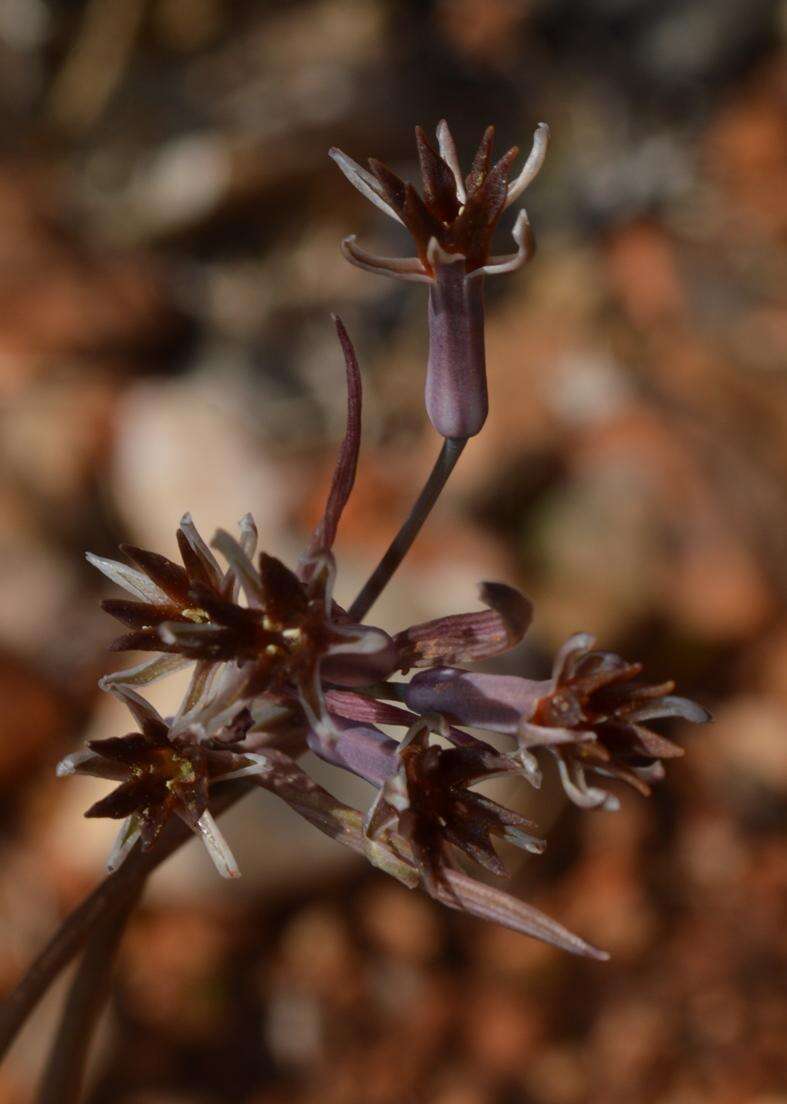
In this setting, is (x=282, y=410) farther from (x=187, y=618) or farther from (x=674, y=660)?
(x=187, y=618)

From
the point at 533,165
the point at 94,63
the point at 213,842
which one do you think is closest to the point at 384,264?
the point at 533,165

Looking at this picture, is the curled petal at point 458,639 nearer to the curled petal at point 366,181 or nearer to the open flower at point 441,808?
the open flower at point 441,808

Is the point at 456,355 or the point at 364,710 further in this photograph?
the point at 456,355

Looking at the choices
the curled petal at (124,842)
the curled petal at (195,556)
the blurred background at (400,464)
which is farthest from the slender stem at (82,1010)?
the blurred background at (400,464)

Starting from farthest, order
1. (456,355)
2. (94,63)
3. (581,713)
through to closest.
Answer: (94,63) → (456,355) → (581,713)

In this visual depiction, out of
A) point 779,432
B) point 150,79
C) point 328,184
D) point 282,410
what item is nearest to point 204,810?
point 282,410

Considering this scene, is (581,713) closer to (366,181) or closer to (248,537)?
(248,537)
